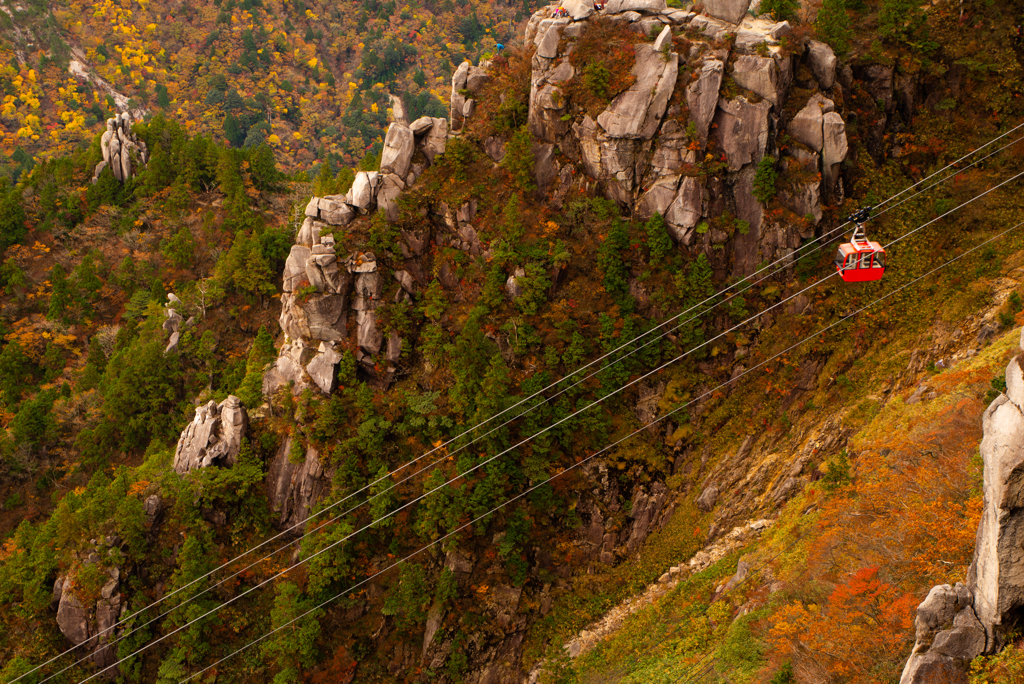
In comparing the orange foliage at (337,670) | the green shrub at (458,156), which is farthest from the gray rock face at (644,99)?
the orange foliage at (337,670)

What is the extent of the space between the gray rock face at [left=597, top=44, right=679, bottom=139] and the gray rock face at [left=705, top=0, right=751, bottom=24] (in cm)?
432

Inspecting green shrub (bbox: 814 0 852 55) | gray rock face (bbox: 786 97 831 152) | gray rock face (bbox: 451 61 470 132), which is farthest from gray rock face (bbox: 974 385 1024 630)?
gray rock face (bbox: 451 61 470 132)

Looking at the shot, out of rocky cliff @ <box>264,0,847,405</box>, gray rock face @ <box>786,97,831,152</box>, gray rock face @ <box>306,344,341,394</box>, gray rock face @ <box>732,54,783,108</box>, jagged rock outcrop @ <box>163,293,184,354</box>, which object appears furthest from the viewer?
jagged rock outcrop @ <box>163,293,184,354</box>

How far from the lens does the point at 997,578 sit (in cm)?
1229

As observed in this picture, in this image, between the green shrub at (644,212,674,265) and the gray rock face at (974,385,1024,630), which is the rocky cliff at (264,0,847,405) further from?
the gray rock face at (974,385,1024,630)

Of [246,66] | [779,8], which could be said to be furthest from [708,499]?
[246,66]

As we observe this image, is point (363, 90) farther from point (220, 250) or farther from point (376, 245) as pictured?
point (376, 245)

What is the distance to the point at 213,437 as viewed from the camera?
116ft

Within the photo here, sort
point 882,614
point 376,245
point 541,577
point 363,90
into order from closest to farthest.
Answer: point 882,614, point 541,577, point 376,245, point 363,90

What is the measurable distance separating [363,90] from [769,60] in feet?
370

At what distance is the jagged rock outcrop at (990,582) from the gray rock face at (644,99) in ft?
72.6

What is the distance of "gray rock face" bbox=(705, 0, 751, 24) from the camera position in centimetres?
3169

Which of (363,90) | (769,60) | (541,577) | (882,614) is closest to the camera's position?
(882,614)

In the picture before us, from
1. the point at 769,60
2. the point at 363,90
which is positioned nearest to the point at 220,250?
the point at 769,60
